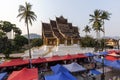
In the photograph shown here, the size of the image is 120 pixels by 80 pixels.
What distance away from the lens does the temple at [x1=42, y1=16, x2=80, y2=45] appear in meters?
48.8

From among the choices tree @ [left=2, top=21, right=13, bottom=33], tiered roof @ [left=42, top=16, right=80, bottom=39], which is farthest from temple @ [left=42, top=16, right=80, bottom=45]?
tree @ [left=2, top=21, right=13, bottom=33]

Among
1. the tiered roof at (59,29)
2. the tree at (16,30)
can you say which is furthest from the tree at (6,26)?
the tiered roof at (59,29)

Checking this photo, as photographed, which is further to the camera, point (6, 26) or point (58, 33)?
point (6, 26)

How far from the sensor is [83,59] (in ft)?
106

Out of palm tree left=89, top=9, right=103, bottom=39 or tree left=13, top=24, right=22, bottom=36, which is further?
tree left=13, top=24, right=22, bottom=36

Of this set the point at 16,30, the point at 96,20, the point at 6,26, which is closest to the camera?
the point at 96,20

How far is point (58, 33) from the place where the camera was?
165ft

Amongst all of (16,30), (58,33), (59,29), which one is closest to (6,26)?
(16,30)

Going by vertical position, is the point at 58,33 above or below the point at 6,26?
below

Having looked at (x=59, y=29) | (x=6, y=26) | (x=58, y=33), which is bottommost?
(x=58, y=33)

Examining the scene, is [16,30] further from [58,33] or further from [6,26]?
[58,33]

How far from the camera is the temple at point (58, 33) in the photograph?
1919 inches

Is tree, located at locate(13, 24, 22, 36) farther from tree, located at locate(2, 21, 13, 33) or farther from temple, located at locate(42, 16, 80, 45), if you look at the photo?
temple, located at locate(42, 16, 80, 45)

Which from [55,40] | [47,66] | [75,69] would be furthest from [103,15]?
[75,69]
